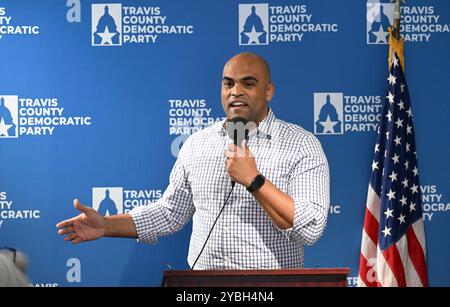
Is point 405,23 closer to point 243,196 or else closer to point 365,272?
point 365,272

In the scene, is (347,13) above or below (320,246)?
above

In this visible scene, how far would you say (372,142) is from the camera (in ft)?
13.6

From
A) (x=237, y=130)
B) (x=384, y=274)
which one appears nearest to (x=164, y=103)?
(x=237, y=130)

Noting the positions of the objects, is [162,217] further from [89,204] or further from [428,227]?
[428,227]

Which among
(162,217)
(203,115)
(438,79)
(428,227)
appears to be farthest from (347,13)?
(162,217)

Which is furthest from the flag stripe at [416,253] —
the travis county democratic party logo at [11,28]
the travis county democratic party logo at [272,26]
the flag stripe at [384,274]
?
the travis county democratic party logo at [11,28]

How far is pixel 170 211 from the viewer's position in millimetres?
3404

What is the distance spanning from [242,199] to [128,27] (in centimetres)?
153

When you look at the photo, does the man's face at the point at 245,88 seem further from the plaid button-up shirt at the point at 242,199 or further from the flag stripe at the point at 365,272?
the flag stripe at the point at 365,272

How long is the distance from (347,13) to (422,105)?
70cm

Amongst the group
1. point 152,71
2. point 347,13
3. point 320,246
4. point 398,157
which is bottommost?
point 320,246

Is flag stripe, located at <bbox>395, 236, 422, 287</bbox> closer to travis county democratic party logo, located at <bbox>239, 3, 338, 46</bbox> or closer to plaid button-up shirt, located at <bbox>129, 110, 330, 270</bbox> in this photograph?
plaid button-up shirt, located at <bbox>129, 110, 330, 270</bbox>

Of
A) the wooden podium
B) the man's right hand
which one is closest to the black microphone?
the man's right hand
